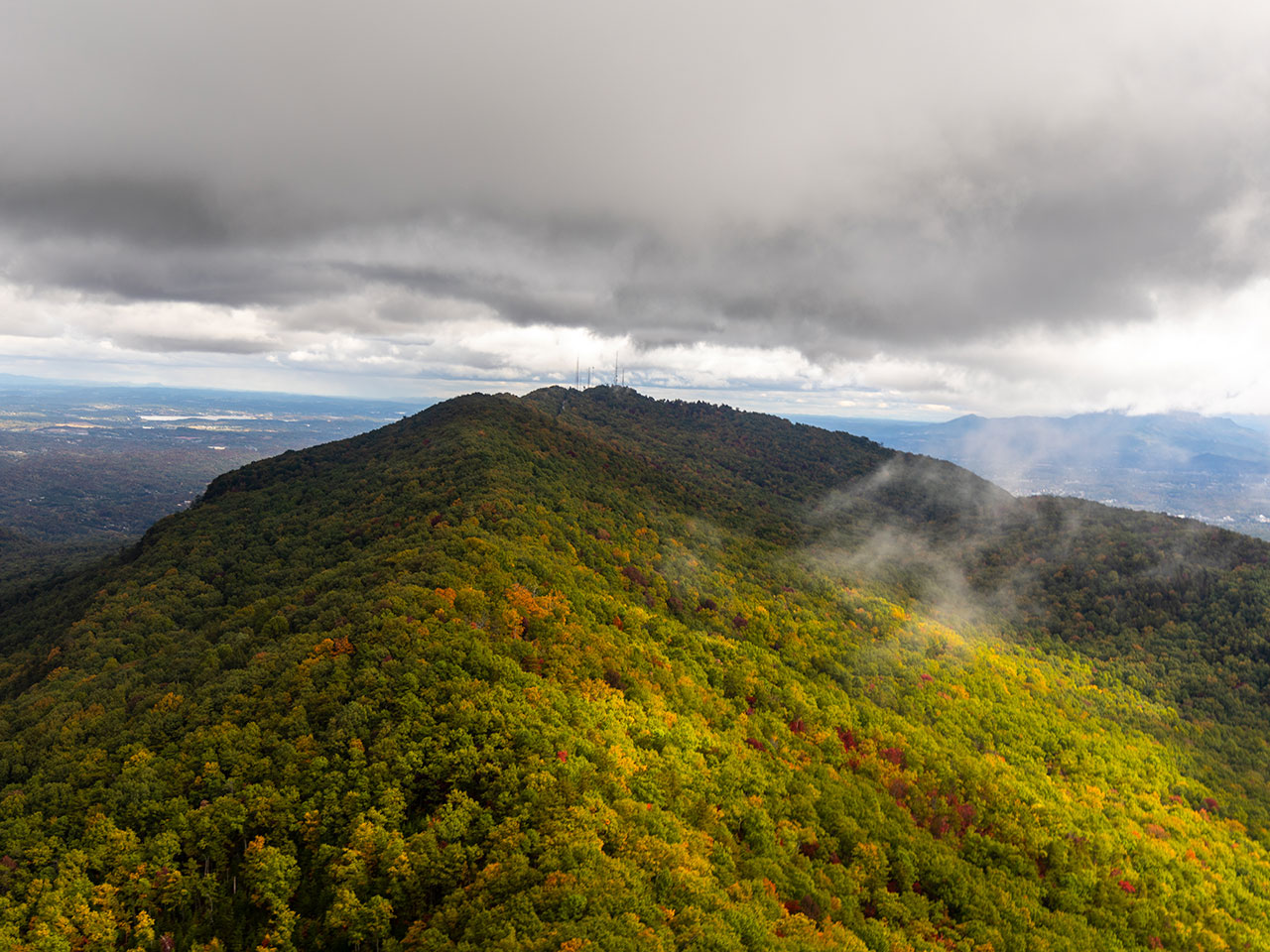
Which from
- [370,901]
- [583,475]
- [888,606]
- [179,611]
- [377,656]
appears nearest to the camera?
[370,901]

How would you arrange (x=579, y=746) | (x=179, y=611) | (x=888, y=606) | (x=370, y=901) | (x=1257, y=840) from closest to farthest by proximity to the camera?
(x=370, y=901) → (x=579, y=746) → (x=1257, y=840) → (x=179, y=611) → (x=888, y=606)

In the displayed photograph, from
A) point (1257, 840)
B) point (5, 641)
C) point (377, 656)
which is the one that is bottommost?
point (1257, 840)

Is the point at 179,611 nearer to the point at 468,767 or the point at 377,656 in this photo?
the point at 377,656

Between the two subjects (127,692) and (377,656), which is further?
(127,692)

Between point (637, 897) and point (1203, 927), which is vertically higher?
point (637, 897)

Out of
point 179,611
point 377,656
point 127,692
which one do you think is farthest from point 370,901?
point 179,611

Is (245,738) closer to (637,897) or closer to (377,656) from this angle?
(377,656)
